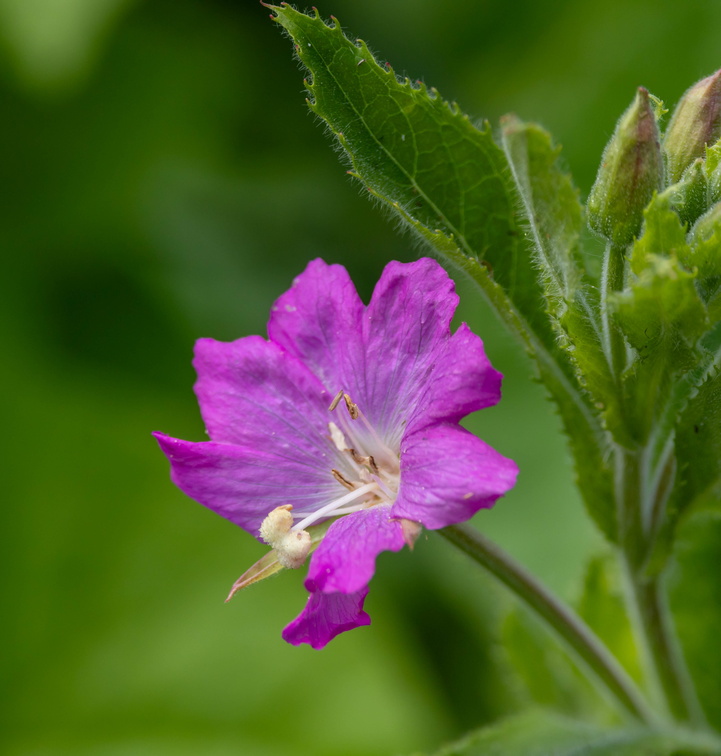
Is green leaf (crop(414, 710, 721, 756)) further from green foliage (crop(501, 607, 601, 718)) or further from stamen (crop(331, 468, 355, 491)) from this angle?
stamen (crop(331, 468, 355, 491))

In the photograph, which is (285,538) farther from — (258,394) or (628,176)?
(628,176)

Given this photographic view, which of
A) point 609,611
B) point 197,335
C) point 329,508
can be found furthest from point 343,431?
point 197,335

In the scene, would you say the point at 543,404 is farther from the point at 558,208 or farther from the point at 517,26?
the point at 558,208

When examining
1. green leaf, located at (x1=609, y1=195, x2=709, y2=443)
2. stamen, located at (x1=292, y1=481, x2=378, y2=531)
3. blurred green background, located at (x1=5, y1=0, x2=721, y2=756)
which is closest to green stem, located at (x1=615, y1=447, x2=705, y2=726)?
green leaf, located at (x1=609, y1=195, x2=709, y2=443)

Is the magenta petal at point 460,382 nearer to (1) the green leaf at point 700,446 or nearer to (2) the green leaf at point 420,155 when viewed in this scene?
(2) the green leaf at point 420,155

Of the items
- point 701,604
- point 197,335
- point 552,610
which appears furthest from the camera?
point 197,335

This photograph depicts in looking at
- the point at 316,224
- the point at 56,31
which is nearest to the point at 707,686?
the point at 316,224

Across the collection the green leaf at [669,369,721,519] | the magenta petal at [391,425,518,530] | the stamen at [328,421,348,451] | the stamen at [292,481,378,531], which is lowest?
the green leaf at [669,369,721,519]

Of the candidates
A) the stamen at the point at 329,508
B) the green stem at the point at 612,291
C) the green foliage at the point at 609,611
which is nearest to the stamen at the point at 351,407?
the stamen at the point at 329,508
